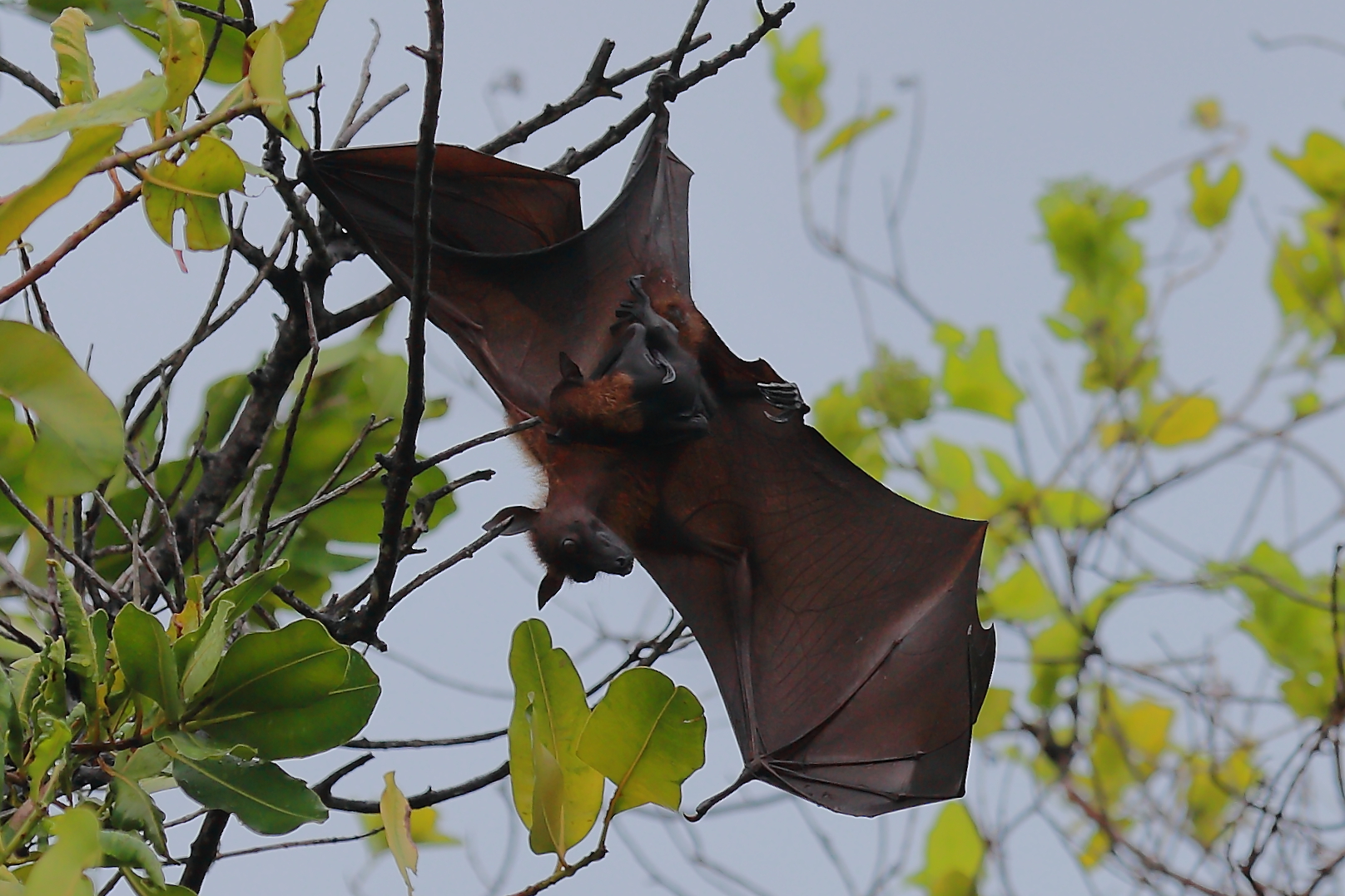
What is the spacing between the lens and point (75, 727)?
1.53 meters

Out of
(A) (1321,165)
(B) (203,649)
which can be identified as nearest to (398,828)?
(B) (203,649)

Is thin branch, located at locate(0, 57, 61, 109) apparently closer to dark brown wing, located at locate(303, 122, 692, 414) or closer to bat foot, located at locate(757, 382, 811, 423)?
dark brown wing, located at locate(303, 122, 692, 414)

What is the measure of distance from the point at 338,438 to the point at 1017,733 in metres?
3.56

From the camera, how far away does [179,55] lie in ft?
4.80

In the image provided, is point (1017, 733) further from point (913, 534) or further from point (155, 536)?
point (155, 536)

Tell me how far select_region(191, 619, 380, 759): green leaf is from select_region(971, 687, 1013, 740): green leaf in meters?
3.70

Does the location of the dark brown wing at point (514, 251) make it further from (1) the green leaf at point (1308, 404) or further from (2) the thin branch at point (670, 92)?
(1) the green leaf at point (1308, 404)

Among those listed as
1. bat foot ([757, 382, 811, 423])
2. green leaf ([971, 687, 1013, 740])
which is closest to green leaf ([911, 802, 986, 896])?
green leaf ([971, 687, 1013, 740])

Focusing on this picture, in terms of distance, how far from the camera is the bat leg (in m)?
→ 2.28

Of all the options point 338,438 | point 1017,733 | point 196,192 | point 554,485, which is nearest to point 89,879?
point 196,192

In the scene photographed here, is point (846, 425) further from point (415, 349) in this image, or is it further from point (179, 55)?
point (179, 55)

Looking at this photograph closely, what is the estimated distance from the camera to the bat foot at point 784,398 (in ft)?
7.47

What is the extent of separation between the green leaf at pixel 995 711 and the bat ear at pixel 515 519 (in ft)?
10.6

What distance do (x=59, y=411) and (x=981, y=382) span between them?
3.90m
